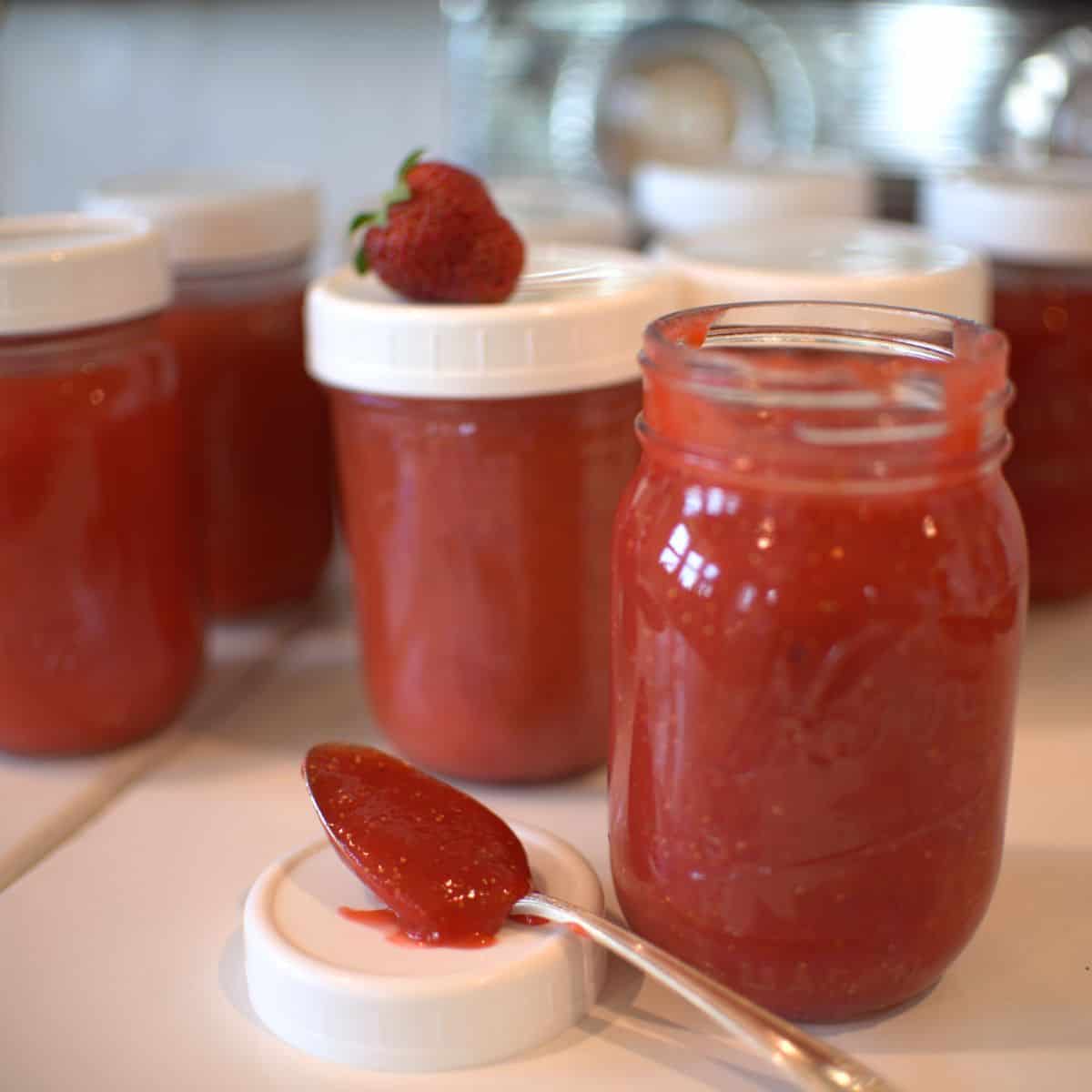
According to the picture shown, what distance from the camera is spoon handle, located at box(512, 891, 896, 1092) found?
528mm

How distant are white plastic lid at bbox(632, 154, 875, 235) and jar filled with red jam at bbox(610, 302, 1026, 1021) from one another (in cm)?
58

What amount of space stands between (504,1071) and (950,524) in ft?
0.99

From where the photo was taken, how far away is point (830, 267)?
0.90 metres

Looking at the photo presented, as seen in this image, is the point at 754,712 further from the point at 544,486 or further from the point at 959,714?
the point at 544,486

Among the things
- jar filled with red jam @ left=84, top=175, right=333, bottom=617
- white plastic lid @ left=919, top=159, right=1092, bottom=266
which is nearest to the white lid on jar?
jar filled with red jam @ left=84, top=175, right=333, bottom=617

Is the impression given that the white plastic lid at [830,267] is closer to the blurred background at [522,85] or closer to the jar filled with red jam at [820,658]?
the jar filled with red jam at [820,658]

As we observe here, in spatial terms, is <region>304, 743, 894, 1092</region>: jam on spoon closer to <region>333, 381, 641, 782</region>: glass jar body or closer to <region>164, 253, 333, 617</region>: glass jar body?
<region>333, 381, 641, 782</region>: glass jar body

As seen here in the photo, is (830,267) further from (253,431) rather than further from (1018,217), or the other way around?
(253,431)

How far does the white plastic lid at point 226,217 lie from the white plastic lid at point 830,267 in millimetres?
287

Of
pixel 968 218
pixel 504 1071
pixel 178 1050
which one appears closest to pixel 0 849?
pixel 178 1050

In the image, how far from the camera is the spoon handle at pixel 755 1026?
528 mm

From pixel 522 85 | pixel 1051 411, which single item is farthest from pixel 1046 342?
pixel 522 85

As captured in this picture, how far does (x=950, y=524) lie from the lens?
1.81 feet

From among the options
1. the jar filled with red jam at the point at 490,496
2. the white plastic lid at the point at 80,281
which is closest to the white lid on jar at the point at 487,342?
the jar filled with red jam at the point at 490,496
